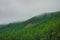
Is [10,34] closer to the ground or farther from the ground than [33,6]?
closer to the ground

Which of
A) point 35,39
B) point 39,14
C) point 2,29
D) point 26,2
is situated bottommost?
point 35,39

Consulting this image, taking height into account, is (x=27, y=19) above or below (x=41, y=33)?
above

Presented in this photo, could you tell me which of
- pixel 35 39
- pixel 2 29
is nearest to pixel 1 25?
pixel 2 29

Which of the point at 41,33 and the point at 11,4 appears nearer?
the point at 41,33

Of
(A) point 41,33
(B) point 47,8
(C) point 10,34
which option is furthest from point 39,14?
(C) point 10,34

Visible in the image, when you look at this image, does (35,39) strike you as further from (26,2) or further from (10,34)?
(26,2)

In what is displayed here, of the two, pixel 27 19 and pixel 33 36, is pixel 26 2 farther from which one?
pixel 33 36
